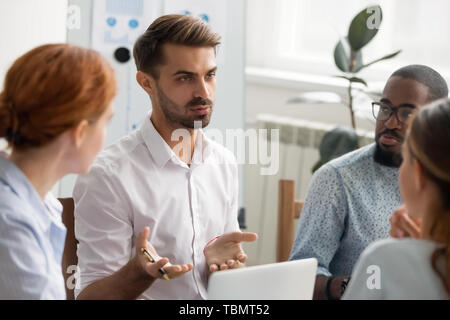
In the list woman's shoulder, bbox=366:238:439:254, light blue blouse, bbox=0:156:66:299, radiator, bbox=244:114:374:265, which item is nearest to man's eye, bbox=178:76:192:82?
light blue blouse, bbox=0:156:66:299

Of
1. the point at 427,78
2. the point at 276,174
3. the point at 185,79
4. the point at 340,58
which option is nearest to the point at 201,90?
the point at 185,79

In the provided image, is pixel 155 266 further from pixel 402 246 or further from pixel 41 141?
pixel 402 246

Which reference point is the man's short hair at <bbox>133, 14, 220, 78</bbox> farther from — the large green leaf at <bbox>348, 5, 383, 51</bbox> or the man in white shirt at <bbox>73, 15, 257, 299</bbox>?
the large green leaf at <bbox>348, 5, 383, 51</bbox>

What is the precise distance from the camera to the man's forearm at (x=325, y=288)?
1.37 metres

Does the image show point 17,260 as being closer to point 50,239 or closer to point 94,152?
point 50,239

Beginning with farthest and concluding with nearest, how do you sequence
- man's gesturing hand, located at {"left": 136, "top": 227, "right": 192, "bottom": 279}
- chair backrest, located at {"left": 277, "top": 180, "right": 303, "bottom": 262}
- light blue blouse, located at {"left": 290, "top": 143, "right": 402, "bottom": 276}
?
1. chair backrest, located at {"left": 277, "top": 180, "right": 303, "bottom": 262}
2. light blue blouse, located at {"left": 290, "top": 143, "right": 402, "bottom": 276}
3. man's gesturing hand, located at {"left": 136, "top": 227, "right": 192, "bottom": 279}

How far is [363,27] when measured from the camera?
87.2 inches

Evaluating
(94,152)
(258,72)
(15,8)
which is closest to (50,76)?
(94,152)

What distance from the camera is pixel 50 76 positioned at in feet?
3.20

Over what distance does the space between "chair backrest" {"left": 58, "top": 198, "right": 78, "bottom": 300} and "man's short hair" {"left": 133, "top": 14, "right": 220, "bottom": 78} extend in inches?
15.5

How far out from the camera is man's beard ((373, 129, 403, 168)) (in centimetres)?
156

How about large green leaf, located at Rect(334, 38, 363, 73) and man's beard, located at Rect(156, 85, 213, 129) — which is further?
large green leaf, located at Rect(334, 38, 363, 73)

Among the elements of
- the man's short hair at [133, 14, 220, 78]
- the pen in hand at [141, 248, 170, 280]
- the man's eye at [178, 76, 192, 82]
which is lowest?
the pen in hand at [141, 248, 170, 280]

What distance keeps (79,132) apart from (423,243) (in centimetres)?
57
